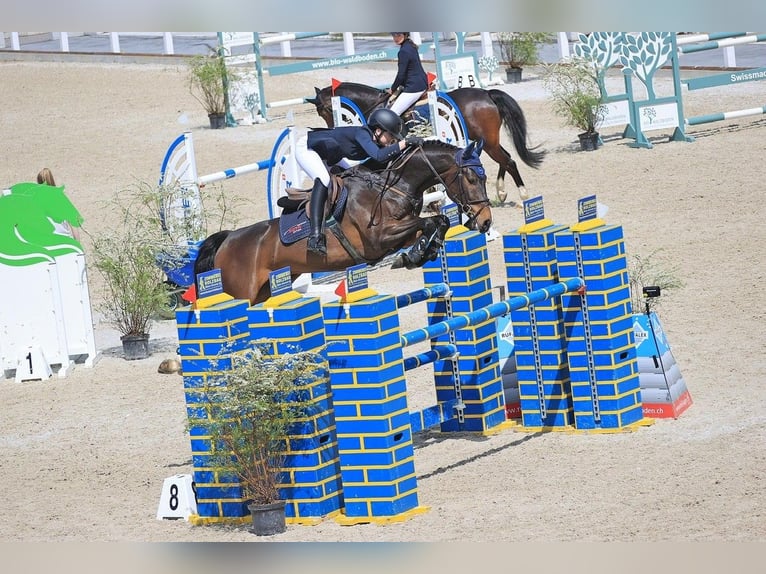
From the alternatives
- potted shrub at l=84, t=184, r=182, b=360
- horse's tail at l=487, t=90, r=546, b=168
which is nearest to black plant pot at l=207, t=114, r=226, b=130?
horse's tail at l=487, t=90, r=546, b=168

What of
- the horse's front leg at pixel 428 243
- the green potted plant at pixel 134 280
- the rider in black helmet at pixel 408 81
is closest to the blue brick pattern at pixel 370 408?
the horse's front leg at pixel 428 243

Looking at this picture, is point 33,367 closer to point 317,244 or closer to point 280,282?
point 317,244

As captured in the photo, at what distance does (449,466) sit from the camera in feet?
18.0

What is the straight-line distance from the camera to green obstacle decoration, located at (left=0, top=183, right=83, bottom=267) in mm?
7969

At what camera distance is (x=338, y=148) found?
21.5ft

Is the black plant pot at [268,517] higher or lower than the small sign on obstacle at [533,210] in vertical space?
lower

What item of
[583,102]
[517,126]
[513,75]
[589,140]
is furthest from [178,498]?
[513,75]

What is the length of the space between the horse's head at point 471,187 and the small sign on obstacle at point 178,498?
7.59 ft

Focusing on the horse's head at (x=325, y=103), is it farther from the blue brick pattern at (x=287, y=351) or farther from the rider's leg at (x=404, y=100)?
the blue brick pattern at (x=287, y=351)

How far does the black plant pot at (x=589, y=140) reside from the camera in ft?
41.8

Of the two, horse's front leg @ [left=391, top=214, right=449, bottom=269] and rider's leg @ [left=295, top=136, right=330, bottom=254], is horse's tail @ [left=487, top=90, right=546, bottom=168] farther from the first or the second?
horse's front leg @ [left=391, top=214, right=449, bottom=269]

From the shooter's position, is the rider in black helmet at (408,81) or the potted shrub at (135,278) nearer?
the potted shrub at (135,278)

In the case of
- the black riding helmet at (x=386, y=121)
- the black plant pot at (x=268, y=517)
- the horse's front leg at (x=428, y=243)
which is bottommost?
the black plant pot at (x=268, y=517)

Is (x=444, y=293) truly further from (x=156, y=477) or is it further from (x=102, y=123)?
(x=102, y=123)
